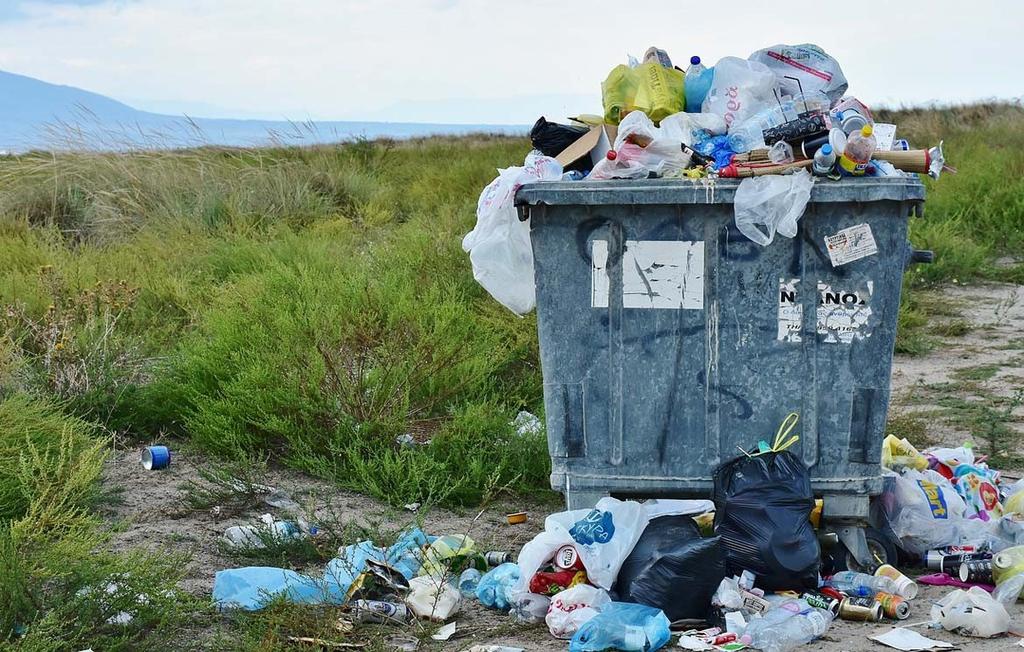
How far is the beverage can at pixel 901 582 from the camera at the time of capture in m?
3.50

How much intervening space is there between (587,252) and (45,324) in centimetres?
343

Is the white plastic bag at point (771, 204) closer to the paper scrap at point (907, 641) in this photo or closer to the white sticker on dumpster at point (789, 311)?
the white sticker on dumpster at point (789, 311)

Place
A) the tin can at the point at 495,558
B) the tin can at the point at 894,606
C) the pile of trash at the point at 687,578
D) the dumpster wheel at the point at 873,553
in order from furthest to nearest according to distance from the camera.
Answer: the tin can at the point at 495,558
the dumpster wheel at the point at 873,553
the tin can at the point at 894,606
the pile of trash at the point at 687,578

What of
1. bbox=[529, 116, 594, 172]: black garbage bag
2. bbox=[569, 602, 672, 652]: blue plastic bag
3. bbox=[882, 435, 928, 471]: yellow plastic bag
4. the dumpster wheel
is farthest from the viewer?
bbox=[882, 435, 928, 471]: yellow plastic bag

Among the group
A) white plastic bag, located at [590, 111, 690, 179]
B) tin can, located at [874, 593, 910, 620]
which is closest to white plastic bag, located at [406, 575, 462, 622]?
tin can, located at [874, 593, 910, 620]

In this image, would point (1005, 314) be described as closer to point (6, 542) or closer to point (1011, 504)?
point (1011, 504)

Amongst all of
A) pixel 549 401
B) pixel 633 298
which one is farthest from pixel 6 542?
pixel 633 298

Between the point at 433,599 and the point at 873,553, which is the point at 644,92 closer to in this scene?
the point at 873,553

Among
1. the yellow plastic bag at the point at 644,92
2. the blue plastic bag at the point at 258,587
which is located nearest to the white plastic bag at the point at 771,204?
the yellow plastic bag at the point at 644,92

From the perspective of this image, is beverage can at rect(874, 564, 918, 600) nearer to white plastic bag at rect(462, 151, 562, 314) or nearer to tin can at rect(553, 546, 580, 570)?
tin can at rect(553, 546, 580, 570)

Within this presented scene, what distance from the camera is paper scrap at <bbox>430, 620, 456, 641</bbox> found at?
3283mm

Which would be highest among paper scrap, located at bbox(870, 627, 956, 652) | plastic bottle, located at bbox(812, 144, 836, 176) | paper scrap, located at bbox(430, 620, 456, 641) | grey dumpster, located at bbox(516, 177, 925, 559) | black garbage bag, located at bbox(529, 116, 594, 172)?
black garbage bag, located at bbox(529, 116, 594, 172)

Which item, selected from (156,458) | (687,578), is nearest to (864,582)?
(687,578)

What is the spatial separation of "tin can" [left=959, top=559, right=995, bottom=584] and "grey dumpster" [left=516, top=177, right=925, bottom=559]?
315 millimetres
